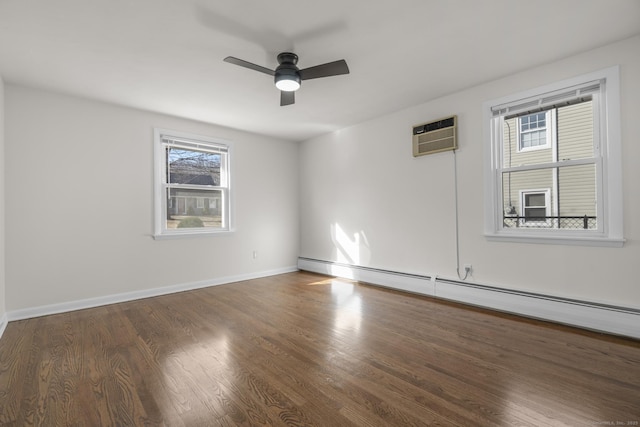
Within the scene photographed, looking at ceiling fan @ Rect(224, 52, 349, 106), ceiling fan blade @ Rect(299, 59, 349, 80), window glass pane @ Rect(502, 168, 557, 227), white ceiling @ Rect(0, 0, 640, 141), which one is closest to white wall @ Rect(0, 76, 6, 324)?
white ceiling @ Rect(0, 0, 640, 141)

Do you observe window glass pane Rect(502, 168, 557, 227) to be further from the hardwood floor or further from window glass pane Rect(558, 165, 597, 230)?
the hardwood floor

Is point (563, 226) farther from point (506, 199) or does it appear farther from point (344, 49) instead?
point (344, 49)

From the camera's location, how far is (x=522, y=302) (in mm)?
3141

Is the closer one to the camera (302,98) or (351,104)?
(302,98)

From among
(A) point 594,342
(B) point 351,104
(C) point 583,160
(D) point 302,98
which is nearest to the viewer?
(A) point 594,342

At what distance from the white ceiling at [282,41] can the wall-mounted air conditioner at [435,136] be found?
0.40 metres

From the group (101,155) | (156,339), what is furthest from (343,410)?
(101,155)

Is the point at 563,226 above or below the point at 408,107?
below

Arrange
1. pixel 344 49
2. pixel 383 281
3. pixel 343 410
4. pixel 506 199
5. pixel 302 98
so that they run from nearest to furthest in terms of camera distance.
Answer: pixel 343 410, pixel 344 49, pixel 506 199, pixel 302 98, pixel 383 281

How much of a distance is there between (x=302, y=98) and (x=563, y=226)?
3248mm

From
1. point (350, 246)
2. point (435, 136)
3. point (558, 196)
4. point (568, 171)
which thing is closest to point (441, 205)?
point (435, 136)

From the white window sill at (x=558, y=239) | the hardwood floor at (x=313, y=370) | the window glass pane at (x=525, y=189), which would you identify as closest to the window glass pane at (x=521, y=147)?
the window glass pane at (x=525, y=189)

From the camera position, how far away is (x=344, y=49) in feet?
8.84

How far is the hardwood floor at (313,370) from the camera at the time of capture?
1658 mm
